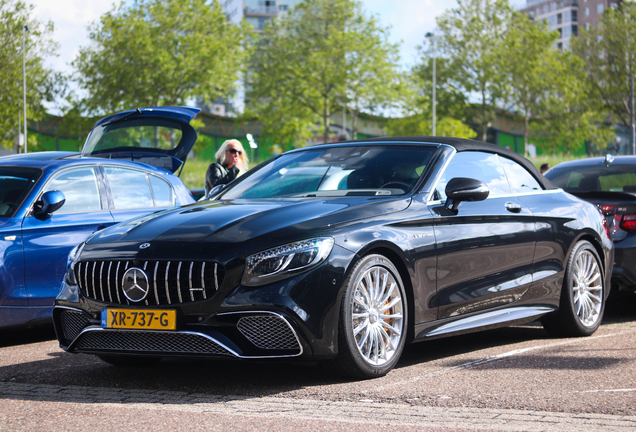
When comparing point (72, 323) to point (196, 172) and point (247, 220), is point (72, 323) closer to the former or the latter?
point (247, 220)

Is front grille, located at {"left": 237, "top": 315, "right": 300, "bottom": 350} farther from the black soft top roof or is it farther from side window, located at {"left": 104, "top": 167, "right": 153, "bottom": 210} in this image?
side window, located at {"left": 104, "top": 167, "right": 153, "bottom": 210}

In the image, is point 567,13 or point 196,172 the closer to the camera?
point 196,172

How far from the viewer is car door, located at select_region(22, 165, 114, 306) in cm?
686

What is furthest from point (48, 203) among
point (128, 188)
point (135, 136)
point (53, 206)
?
point (135, 136)

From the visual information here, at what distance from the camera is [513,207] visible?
630 centimetres

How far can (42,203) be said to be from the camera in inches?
278

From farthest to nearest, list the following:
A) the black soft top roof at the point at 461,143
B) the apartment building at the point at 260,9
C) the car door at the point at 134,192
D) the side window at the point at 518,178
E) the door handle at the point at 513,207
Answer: the apartment building at the point at 260,9
the car door at the point at 134,192
the side window at the point at 518,178
the door handle at the point at 513,207
the black soft top roof at the point at 461,143

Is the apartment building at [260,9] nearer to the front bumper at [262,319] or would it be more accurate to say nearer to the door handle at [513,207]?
the door handle at [513,207]

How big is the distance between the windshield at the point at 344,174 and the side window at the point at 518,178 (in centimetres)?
93

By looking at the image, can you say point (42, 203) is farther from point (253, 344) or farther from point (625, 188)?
point (625, 188)

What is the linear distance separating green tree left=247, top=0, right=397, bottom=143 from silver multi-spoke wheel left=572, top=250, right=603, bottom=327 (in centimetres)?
3988

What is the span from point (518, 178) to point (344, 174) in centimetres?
167

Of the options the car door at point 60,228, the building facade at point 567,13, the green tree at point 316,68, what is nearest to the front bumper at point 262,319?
the car door at point 60,228

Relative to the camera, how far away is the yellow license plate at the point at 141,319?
4617mm
